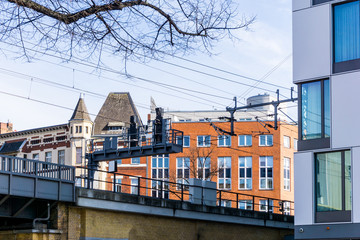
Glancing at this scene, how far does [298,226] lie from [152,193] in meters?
53.8

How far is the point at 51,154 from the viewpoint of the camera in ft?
235

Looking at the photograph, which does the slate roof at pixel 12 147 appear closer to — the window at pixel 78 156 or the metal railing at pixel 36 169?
the window at pixel 78 156

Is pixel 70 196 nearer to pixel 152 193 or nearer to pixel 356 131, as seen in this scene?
pixel 356 131

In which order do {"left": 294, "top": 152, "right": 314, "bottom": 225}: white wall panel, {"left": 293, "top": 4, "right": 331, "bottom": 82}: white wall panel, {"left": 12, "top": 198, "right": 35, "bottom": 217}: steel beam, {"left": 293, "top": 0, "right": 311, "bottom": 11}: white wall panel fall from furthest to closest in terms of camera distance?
{"left": 12, "top": 198, "right": 35, "bottom": 217}: steel beam → {"left": 293, "top": 0, "right": 311, "bottom": 11}: white wall panel → {"left": 293, "top": 4, "right": 331, "bottom": 82}: white wall panel → {"left": 294, "top": 152, "right": 314, "bottom": 225}: white wall panel

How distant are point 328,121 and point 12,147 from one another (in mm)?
56464

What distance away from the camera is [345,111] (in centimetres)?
2273

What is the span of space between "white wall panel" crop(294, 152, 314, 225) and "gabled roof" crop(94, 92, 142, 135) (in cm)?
5539

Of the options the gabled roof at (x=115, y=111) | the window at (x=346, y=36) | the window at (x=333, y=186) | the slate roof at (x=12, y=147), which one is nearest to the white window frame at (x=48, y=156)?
the slate roof at (x=12, y=147)

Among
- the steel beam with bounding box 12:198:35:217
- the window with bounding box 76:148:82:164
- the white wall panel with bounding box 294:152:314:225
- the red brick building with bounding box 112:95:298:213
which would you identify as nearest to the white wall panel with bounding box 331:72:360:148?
the white wall panel with bounding box 294:152:314:225

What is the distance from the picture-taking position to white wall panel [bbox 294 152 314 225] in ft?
76.2

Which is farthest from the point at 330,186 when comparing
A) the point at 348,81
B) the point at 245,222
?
the point at 245,222

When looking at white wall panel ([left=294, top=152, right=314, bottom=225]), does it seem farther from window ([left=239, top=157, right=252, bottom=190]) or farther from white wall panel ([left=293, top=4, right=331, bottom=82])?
window ([left=239, top=157, right=252, bottom=190])

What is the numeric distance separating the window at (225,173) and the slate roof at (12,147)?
21.3 meters

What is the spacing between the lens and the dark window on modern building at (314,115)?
2328 cm
